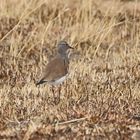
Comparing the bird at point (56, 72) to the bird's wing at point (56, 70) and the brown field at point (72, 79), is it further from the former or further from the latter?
the brown field at point (72, 79)

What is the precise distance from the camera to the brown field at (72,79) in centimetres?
591

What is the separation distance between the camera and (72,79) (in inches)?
310

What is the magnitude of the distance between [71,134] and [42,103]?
0.95 metres

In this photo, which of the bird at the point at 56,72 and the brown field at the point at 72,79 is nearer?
the brown field at the point at 72,79

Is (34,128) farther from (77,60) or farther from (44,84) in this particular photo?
(77,60)

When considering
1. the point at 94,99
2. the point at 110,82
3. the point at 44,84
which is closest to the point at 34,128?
the point at 94,99

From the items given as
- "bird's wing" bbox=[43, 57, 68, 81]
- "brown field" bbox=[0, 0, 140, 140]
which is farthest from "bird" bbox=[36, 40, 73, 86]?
"brown field" bbox=[0, 0, 140, 140]

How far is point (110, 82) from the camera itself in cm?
788

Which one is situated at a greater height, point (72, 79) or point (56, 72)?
point (56, 72)

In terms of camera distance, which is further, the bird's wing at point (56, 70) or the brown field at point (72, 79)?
the bird's wing at point (56, 70)

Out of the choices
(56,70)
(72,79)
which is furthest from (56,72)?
(72,79)

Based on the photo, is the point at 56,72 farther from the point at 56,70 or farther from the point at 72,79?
the point at 72,79

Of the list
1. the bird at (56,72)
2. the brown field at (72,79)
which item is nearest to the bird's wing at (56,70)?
the bird at (56,72)

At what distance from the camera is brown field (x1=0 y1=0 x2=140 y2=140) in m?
5.91
